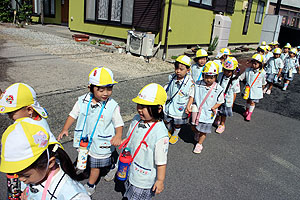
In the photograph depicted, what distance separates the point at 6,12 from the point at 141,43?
13002 mm

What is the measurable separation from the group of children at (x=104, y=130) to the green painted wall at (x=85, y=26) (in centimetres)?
896

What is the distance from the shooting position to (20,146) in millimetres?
1344

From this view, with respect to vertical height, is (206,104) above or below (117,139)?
above

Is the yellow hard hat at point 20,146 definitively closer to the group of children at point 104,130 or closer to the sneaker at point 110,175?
the group of children at point 104,130

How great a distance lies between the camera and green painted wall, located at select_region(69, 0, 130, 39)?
13170 mm

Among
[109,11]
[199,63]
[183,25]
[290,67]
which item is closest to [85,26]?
[109,11]

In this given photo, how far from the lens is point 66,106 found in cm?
523

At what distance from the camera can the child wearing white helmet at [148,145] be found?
2.43 metres

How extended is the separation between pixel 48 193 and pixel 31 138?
504 millimetres

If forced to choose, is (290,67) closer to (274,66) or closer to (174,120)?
(274,66)

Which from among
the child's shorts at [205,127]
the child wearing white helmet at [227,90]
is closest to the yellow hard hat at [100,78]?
the child's shorts at [205,127]

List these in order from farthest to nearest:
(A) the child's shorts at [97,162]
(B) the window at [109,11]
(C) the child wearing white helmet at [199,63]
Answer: (B) the window at [109,11] < (C) the child wearing white helmet at [199,63] < (A) the child's shorts at [97,162]

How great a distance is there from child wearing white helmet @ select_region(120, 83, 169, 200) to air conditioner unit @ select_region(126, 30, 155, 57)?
27.9 feet

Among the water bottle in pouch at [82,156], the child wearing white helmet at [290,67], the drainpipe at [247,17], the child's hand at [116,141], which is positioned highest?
the drainpipe at [247,17]
